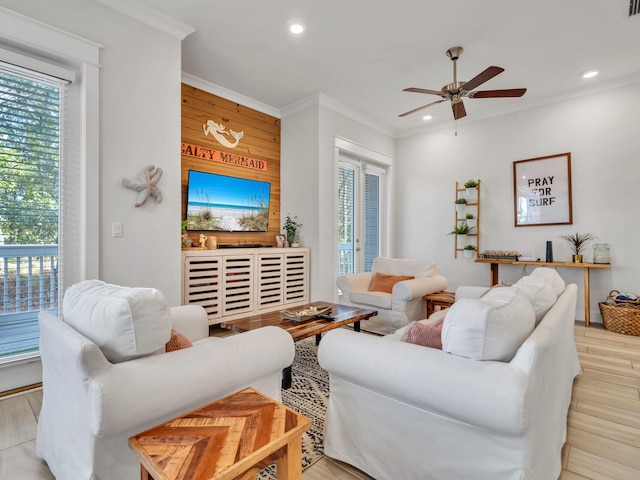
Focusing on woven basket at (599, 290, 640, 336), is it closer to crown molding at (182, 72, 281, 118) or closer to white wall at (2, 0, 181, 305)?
white wall at (2, 0, 181, 305)

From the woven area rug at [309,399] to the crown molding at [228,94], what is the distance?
3.30m

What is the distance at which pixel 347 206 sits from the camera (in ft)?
17.1

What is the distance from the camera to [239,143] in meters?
4.46

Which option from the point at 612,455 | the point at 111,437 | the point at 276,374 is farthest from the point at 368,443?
the point at 612,455

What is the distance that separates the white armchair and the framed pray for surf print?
1734mm

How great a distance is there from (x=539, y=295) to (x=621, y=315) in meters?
3.12

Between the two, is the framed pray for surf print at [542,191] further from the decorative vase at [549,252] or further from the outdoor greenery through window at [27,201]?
the outdoor greenery through window at [27,201]

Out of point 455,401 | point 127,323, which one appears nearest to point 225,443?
point 127,323

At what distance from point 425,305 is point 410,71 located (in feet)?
8.99

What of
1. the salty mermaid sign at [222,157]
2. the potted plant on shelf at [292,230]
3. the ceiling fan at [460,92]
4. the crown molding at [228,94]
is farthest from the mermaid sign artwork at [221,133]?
the ceiling fan at [460,92]

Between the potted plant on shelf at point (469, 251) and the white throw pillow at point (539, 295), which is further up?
the potted plant on shelf at point (469, 251)

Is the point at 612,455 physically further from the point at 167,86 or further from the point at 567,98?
the point at 567,98

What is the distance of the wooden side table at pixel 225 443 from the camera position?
0.80m

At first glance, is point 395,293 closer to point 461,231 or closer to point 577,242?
point 461,231
